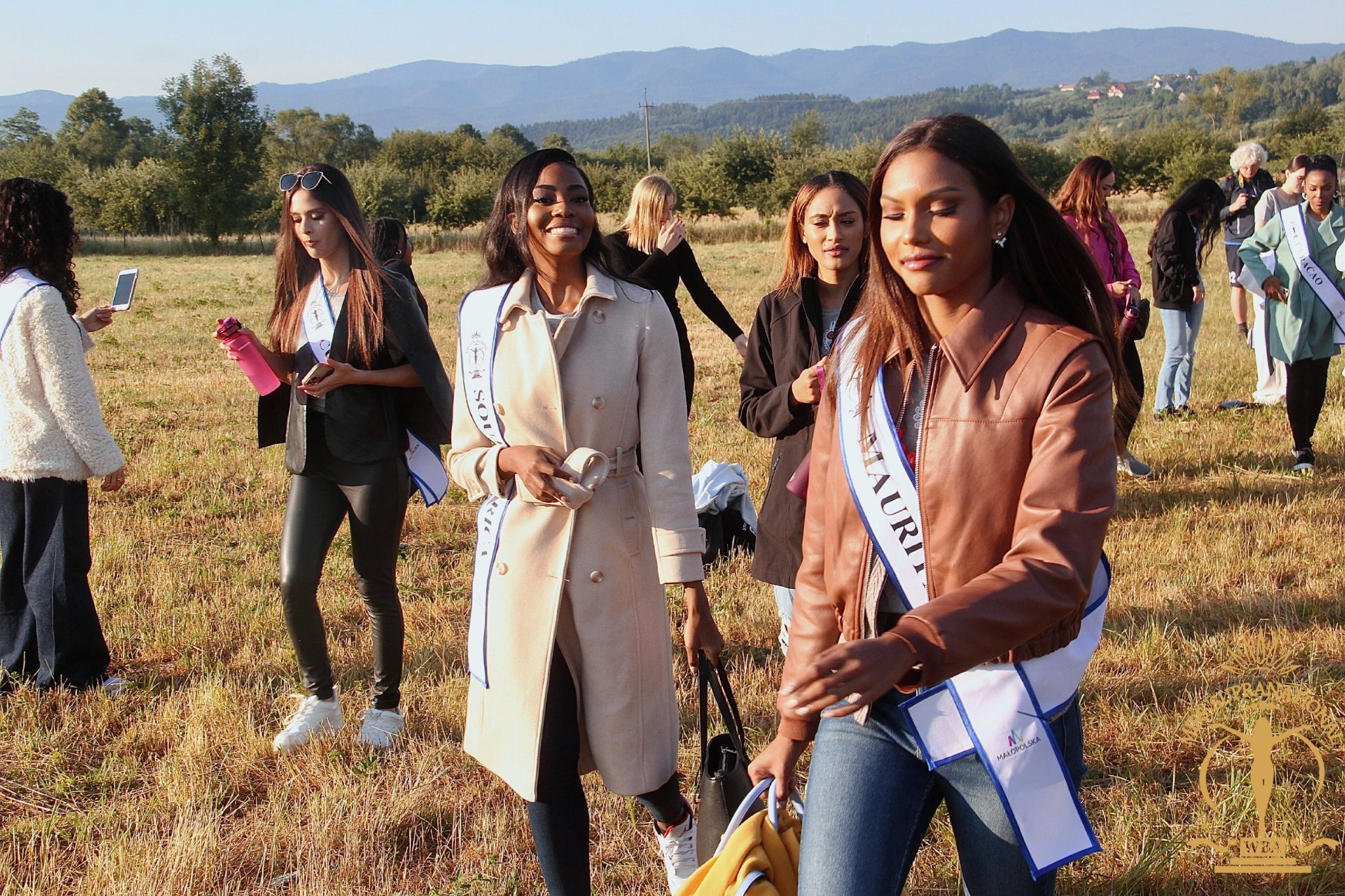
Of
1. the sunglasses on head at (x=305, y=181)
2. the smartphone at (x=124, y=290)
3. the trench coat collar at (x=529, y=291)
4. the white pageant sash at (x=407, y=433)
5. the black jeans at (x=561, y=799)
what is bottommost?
the black jeans at (x=561, y=799)

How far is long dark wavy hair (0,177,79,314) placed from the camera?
4.85 metres

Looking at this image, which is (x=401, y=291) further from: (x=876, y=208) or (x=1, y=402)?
(x=876, y=208)

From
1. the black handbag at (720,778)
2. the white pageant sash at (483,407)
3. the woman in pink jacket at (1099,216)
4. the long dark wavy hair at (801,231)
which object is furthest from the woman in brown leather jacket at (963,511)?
the woman in pink jacket at (1099,216)

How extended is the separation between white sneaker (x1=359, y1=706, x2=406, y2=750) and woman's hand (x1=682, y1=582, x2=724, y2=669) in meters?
1.90

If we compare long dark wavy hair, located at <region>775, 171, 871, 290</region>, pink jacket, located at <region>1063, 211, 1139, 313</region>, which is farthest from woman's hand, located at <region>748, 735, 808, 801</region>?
pink jacket, located at <region>1063, 211, 1139, 313</region>

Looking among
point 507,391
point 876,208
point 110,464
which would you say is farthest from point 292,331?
point 876,208

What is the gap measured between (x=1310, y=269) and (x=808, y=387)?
572 centimetres

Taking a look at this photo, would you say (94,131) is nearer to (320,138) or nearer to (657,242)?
(320,138)

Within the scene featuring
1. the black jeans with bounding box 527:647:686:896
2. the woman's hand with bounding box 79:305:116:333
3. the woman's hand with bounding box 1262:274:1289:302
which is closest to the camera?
the black jeans with bounding box 527:647:686:896

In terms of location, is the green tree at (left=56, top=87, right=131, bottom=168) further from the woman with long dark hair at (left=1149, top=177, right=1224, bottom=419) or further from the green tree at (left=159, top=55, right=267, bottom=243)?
the woman with long dark hair at (left=1149, top=177, right=1224, bottom=419)

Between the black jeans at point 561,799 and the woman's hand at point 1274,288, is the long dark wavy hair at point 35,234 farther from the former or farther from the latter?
the woman's hand at point 1274,288

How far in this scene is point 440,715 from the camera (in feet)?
15.5

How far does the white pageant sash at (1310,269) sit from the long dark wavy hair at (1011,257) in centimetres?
653

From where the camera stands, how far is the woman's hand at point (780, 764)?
2.30 metres
